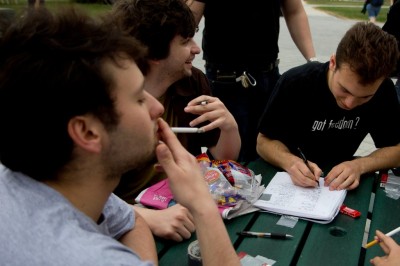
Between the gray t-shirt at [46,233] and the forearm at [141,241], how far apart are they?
0.38 m

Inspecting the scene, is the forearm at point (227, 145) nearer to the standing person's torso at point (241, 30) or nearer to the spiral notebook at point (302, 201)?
the spiral notebook at point (302, 201)

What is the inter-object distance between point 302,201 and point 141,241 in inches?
28.7

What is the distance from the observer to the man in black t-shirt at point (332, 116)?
7.30ft

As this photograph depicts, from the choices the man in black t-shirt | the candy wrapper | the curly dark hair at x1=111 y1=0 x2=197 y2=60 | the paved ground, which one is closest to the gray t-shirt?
the candy wrapper

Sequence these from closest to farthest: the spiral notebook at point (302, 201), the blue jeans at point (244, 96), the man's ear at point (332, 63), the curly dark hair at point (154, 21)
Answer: the spiral notebook at point (302, 201), the curly dark hair at point (154, 21), the man's ear at point (332, 63), the blue jeans at point (244, 96)

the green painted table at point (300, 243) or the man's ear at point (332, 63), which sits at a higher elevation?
the man's ear at point (332, 63)

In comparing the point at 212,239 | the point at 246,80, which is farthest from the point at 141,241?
the point at 246,80

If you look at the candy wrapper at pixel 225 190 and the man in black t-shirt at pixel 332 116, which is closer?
the candy wrapper at pixel 225 190

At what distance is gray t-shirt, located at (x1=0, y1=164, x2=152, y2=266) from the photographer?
3.24 ft

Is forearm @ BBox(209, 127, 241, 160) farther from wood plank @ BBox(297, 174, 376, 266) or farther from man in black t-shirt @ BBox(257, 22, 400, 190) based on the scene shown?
wood plank @ BBox(297, 174, 376, 266)

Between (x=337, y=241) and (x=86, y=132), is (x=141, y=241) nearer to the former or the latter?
(x=86, y=132)

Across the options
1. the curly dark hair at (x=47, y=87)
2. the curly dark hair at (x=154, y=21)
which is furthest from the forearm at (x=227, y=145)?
the curly dark hair at (x=47, y=87)

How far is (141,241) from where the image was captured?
1.52 meters

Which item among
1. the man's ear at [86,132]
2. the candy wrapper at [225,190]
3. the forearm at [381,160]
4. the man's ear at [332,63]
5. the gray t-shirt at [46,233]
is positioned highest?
the man's ear at [86,132]
